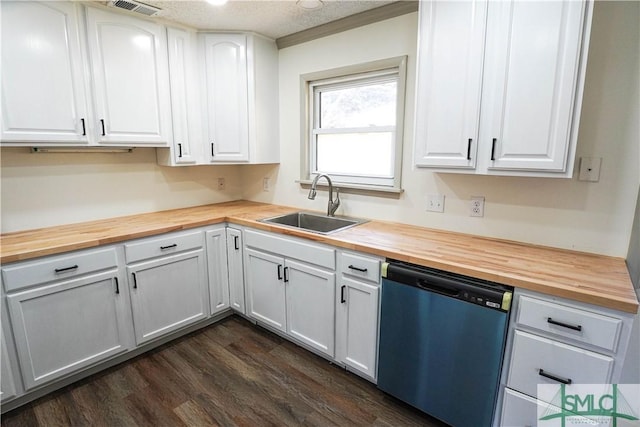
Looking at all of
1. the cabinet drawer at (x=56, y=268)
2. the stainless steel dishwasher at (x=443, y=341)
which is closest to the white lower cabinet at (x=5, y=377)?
the cabinet drawer at (x=56, y=268)

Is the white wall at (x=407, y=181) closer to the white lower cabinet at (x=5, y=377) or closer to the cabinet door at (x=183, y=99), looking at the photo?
the cabinet door at (x=183, y=99)

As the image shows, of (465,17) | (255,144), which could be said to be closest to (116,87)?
(255,144)

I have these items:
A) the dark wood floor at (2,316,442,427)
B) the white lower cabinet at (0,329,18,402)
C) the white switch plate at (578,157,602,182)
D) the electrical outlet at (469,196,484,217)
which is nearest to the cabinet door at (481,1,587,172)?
the white switch plate at (578,157,602,182)

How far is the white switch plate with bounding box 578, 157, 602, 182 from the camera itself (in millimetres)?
1619

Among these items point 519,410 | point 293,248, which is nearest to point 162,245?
point 293,248

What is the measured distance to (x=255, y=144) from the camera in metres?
2.79

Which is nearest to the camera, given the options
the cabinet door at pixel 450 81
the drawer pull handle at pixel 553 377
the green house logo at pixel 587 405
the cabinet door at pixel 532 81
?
the green house logo at pixel 587 405

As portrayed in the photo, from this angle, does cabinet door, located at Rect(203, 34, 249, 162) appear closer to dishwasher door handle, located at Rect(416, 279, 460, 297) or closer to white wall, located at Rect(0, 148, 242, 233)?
white wall, located at Rect(0, 148, 242, 233)

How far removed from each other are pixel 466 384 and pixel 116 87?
2691 mm

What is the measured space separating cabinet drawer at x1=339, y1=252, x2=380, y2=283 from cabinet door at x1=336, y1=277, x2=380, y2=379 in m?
0.05

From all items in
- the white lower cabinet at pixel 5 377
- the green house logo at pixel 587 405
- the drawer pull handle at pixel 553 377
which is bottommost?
the white lower cabinet at pixel 5 377

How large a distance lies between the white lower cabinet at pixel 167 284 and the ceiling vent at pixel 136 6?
4.90 feet

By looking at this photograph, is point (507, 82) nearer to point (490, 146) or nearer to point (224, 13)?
point (490, 146)

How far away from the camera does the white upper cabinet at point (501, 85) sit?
1441 millimetres
